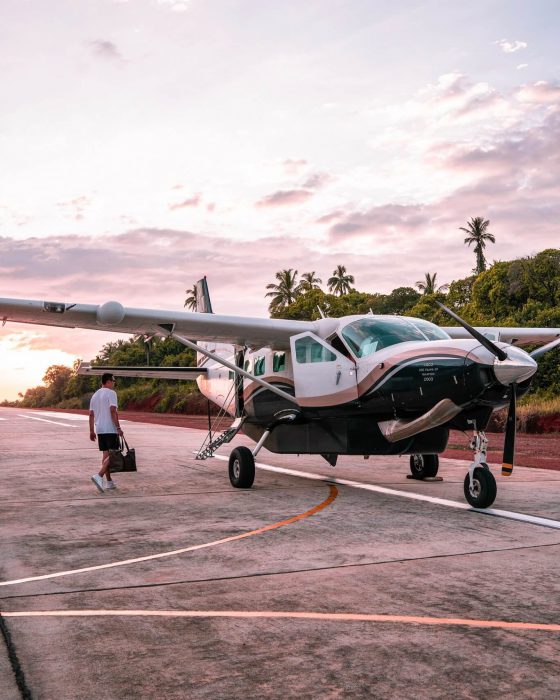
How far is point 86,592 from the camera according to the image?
5.36 metres

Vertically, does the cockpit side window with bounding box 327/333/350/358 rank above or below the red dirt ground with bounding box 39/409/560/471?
above

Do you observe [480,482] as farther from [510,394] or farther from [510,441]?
[510,394]

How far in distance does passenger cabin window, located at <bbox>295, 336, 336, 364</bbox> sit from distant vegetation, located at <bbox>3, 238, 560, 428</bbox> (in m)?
8.13

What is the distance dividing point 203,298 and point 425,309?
3525 centimetres

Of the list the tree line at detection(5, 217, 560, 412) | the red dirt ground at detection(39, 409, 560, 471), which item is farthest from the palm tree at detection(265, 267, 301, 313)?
the red dirt ground at detection(39, 409, 560, 471)

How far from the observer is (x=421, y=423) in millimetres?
9383

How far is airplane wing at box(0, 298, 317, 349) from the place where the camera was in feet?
37.3

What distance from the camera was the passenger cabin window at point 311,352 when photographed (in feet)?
35.7

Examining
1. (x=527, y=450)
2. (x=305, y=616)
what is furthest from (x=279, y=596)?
(x=527, y=450)

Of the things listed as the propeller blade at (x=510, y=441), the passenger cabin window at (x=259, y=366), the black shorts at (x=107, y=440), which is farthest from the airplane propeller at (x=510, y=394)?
the black shorts at (x=107, y=440)

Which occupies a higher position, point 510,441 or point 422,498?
point 510,441

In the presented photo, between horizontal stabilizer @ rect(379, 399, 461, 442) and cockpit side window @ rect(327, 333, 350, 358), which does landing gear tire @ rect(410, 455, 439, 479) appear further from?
cockpit side window @ rect(327, 333, 350, 358)

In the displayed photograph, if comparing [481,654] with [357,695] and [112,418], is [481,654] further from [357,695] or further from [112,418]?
[112,418]

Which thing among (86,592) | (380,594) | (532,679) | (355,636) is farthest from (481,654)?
(86,592)
